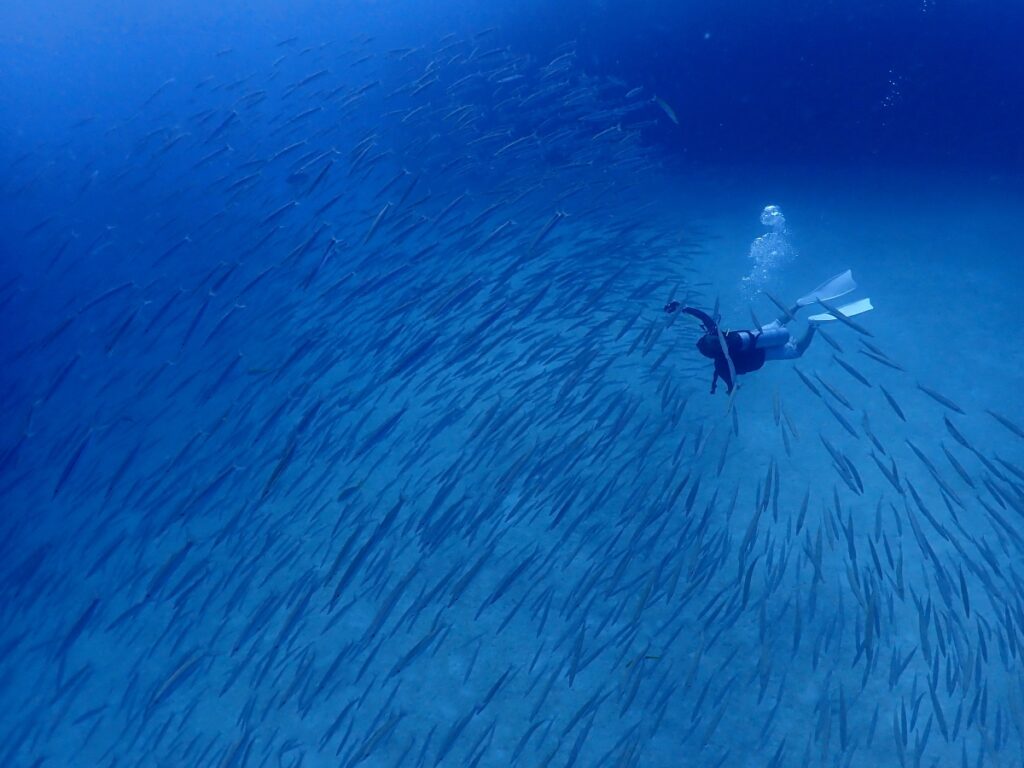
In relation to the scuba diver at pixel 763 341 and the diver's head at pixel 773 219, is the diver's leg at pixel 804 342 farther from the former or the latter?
the diver's head at pixel 773 219

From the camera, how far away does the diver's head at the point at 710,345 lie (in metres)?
6.98

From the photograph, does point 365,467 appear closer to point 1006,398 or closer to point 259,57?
point 1006,398

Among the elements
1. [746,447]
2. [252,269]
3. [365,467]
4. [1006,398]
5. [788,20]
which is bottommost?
[1006,398]

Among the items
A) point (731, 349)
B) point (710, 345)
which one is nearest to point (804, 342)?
point (731, 349)

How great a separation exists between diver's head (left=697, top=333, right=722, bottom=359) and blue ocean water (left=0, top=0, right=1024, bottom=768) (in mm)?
495

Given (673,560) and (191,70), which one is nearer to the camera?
(673,560)

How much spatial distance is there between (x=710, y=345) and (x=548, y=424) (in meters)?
2.37

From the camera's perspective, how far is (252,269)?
15352 mm

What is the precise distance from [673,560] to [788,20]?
54.0ft

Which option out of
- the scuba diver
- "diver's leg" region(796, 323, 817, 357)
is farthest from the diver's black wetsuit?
"diver's leg" region(796, 323, 817, 357)

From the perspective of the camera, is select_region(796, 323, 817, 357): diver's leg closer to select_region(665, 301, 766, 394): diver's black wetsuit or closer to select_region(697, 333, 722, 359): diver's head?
select_region(665, 301, 766, 394): diver's black wetsuit

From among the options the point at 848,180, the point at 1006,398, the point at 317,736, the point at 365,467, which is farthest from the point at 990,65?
the point at 317,736

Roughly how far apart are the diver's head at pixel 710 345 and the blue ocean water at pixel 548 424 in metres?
0.49

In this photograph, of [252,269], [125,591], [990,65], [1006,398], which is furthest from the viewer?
[990,65]
